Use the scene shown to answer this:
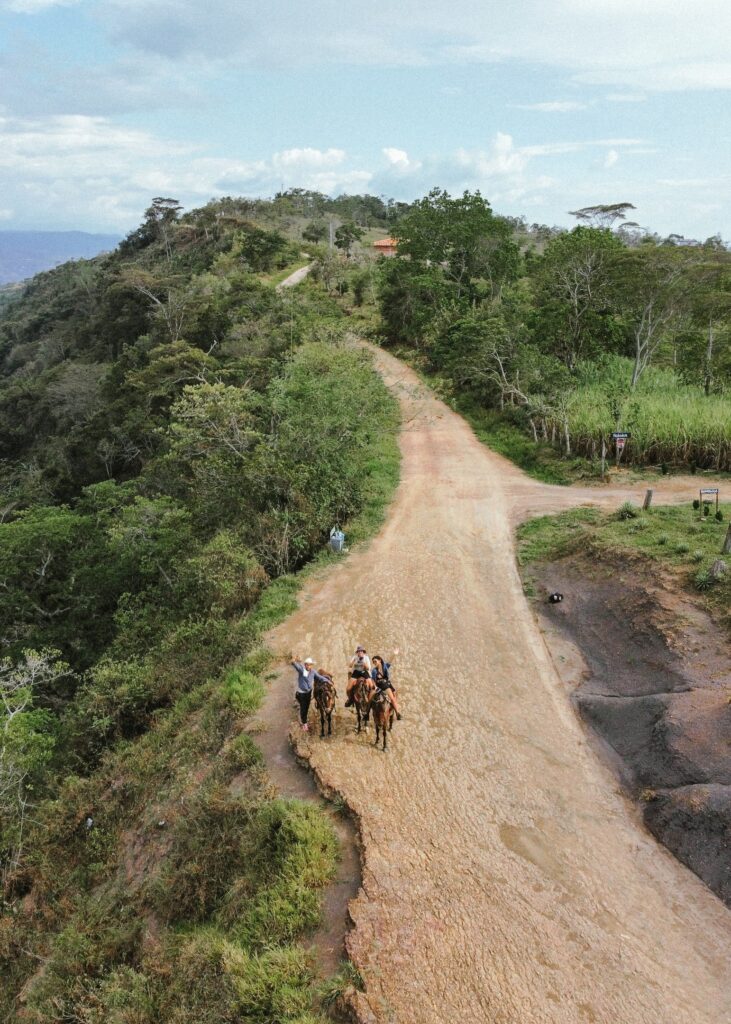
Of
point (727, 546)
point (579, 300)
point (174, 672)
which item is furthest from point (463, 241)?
point (174, 672)

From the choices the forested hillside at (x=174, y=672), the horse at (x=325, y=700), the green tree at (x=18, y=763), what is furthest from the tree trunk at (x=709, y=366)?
the green tree at (x=18, y=763)

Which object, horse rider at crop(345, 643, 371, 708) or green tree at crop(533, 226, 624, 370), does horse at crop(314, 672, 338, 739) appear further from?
green tree at crop(533, 226, 624, 370)

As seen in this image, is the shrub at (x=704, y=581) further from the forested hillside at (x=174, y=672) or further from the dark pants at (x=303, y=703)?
the forested hillside at (x=174, y=672)

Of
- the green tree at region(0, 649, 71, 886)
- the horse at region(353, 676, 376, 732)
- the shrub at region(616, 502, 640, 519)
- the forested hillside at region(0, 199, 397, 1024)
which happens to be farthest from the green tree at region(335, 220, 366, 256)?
the horse at region(353, 676, 376, 732)

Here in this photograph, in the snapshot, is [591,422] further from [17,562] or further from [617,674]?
[17,562]

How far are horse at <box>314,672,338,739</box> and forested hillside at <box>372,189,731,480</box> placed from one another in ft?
46.2

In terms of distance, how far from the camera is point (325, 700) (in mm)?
10688

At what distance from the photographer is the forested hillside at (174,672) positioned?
27.7 feet

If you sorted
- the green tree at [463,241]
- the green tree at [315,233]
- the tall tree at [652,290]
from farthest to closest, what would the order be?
the green tree at [315,233] → the green tree at [463,241] → the tall tree at [652,290]

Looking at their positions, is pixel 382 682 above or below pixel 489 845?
above

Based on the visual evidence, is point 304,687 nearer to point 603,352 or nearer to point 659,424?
point 659,424

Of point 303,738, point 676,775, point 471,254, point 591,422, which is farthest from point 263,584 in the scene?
point 471,254

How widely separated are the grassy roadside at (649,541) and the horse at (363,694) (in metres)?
6.66

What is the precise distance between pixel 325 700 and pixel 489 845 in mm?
3338
